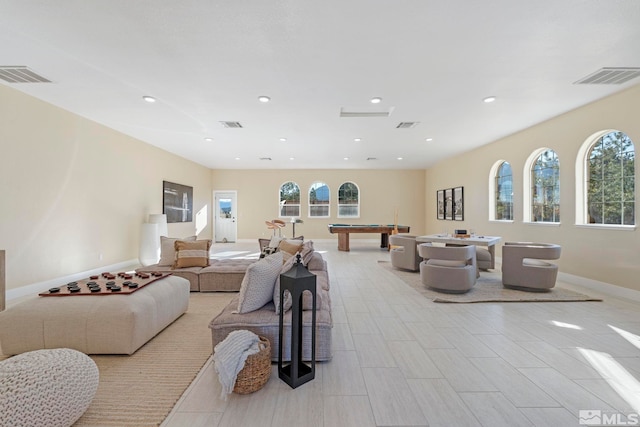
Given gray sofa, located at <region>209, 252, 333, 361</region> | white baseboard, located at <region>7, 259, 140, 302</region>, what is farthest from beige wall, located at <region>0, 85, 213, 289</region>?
gray sofa, located at <region>209, 252, 333, 361</region>

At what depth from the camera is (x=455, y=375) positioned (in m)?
2.13

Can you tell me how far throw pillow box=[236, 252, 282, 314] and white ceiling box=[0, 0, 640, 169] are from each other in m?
2.18

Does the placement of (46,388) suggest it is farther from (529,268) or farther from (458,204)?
(458,204)

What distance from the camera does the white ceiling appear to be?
241 cm

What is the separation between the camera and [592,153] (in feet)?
→ 15.2

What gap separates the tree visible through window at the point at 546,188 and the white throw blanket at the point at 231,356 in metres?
5.95

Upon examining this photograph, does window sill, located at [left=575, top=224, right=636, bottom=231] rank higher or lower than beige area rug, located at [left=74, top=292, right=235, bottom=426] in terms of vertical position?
higher

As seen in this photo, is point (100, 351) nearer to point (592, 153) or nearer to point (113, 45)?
point (113, 45)

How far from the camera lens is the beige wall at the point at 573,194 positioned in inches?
157

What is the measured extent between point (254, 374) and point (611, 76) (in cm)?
521

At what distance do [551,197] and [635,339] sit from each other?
3404 millimetres

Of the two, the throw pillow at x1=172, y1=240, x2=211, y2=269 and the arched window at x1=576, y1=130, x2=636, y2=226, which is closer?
the arched window at x1=576, y1=130, x2=636, y2=226

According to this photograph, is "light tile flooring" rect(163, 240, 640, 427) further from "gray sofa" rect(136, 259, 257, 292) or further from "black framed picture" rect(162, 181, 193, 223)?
"black framed picture" rect(162, 181, 193, 223)

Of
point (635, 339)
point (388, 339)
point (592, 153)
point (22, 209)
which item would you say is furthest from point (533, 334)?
point (22, 209)
